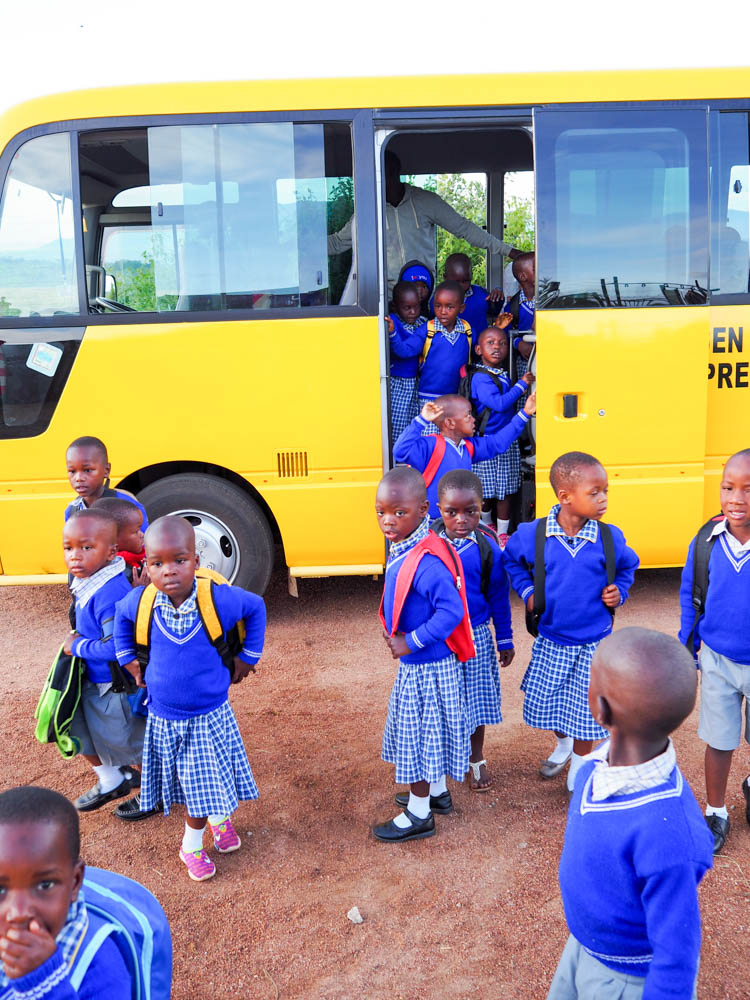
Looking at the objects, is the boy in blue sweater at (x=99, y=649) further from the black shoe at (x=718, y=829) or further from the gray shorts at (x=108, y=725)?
the black shoe at (x=718, y=829)

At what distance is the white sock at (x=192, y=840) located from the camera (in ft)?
9.83

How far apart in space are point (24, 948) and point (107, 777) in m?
2.31

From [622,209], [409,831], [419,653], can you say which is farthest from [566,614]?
[622,209]

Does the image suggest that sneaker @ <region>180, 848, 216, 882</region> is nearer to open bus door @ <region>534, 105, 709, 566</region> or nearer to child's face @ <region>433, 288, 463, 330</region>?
open bus door @ <region>534, 105, 709, 566</region>

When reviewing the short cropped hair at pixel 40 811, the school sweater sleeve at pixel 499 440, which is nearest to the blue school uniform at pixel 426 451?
the school sweater sleeve at pixel 499 440

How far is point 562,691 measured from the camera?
3289mm

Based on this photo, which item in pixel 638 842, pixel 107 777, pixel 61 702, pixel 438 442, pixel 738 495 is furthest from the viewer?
pixel 438 442

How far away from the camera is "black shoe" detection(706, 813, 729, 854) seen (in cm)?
302

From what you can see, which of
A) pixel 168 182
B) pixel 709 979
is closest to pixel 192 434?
pixel 168 182

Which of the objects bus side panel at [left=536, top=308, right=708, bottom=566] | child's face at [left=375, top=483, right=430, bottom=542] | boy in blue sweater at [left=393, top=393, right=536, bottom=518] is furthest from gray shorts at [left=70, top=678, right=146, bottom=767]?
bus side panel at [left=536, top=308, right=708, bottom=566]

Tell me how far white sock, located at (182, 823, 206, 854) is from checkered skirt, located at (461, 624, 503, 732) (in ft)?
3.50

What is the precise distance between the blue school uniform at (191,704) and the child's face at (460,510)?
78 centimetres

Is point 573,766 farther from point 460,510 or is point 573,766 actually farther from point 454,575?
point 460,510

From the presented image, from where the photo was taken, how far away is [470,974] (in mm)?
2492
